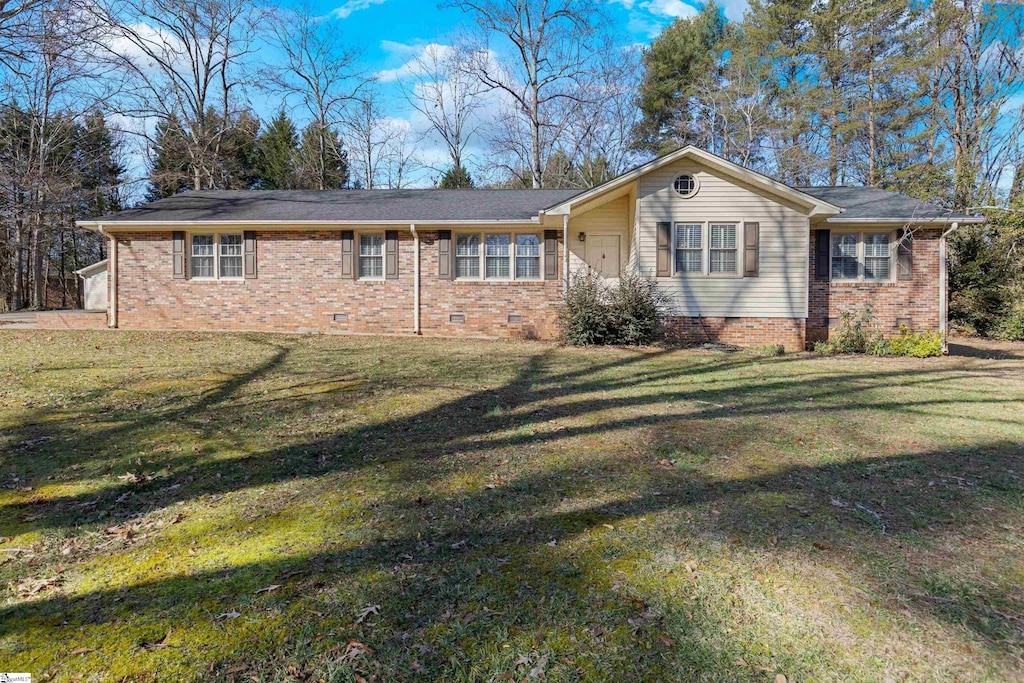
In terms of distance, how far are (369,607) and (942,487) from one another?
13.4 feet

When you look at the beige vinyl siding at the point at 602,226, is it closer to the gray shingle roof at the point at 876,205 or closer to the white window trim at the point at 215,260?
the gray shingle roof at the point at 876,205

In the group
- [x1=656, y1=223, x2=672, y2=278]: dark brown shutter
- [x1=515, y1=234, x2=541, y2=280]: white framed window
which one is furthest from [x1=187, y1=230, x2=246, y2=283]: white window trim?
[x1=656, y1=223, x2=672, y2=278]: dark brown shutter

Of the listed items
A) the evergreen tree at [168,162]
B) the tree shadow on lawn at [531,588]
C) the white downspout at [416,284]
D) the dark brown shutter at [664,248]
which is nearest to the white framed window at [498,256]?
the white downspout at [416,284]

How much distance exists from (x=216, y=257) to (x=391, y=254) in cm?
471

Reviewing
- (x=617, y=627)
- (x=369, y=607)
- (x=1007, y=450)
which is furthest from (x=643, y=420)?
(x=369, y=607)

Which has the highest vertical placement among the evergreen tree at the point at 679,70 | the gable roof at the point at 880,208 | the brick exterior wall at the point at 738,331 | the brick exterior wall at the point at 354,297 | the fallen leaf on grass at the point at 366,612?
the evergreen tree at the point at 679,70

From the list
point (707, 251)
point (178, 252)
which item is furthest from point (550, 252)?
point (178, 252)

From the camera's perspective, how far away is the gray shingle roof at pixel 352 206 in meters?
13.5

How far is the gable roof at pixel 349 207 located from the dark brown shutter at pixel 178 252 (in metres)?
0.39

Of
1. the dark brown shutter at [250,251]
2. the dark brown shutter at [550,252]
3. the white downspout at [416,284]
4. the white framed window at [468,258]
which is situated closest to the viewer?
the dark brown shutter at [550,252]

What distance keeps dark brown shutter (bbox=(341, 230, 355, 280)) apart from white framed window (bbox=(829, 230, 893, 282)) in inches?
478

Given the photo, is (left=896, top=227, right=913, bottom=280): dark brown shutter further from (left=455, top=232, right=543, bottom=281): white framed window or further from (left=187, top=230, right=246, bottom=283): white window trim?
(left=187, top=230, right=246, bottom=283): white window trim

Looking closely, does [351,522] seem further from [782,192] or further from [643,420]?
[782,192]

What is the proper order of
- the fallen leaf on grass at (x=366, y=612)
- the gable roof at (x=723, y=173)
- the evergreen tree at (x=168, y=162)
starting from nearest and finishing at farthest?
the fallen leaf on grass at (x=366, y=612), the gable roof at (x=723, y=173), the evergreen tree at (x=168, y=162)
